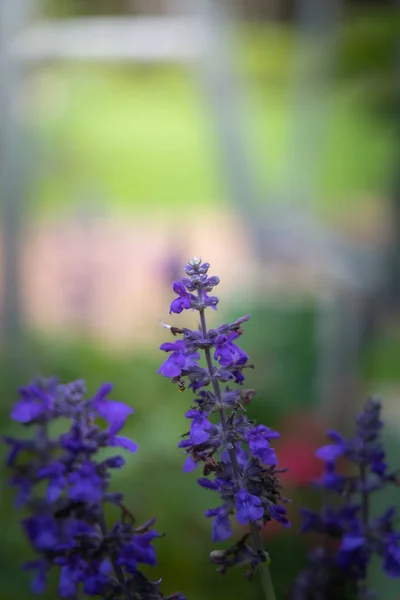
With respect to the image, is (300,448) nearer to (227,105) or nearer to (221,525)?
(221,525)

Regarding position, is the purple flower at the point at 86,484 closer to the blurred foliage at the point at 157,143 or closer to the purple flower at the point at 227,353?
the purple flower at the point at 227,353

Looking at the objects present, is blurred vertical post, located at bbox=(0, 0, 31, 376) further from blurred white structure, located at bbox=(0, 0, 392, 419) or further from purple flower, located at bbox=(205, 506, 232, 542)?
purple flower, located at bbox=(205, 506, 232, 542)

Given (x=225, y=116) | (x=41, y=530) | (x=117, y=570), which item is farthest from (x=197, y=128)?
(x=117, y=570)

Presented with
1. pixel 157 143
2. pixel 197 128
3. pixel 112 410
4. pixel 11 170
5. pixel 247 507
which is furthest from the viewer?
pixel 157 143

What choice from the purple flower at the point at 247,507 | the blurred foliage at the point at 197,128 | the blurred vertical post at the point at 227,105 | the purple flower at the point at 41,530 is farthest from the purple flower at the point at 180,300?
the blurred vertical post at the point at 227,105

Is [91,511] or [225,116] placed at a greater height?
[225,116]

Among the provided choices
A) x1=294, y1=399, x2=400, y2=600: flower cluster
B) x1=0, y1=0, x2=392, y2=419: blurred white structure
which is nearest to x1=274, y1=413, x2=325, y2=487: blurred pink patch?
x1=0, y1=0, x2=392, y2=419: blurred white structure

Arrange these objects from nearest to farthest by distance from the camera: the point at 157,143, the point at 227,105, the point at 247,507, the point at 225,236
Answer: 1. the point at 247,507
2. the point at 227,105
3. the point at 225,236
4. the point at 157,143

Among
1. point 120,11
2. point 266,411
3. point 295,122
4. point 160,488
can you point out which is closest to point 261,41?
point 295,122
